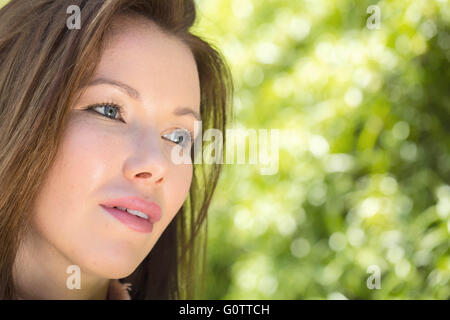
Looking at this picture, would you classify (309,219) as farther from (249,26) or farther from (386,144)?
(249,26)

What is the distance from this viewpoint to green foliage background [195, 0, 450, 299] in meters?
1.78

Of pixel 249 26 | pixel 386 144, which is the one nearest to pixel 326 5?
pixel 249 26

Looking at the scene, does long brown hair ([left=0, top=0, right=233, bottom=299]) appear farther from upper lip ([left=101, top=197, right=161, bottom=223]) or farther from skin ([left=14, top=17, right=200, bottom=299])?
upper lip ([left=101, top=197, right=161, bottom=223])

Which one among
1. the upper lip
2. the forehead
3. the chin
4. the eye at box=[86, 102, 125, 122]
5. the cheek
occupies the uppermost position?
the forehead

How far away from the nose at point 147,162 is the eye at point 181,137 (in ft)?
0.30

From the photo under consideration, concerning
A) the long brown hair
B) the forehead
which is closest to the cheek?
the forehead

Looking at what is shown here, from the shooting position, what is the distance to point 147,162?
1.19 metres

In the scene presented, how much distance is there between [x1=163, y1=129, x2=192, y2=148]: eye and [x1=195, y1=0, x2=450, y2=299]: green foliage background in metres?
0.39

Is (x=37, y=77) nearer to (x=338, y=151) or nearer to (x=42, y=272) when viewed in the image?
(x=42, y=272)

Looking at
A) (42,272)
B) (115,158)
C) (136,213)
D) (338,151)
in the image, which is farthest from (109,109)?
(338,151)

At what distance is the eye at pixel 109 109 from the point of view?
1.23 meters

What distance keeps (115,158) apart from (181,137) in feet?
0.81

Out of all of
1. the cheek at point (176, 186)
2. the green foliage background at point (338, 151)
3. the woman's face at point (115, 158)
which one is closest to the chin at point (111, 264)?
the woman's face at point (115, 158)
